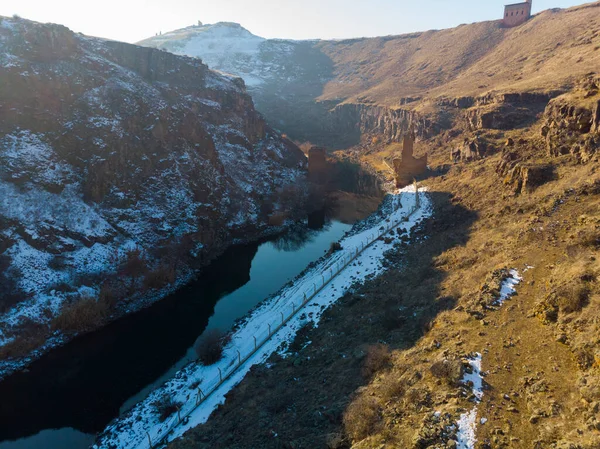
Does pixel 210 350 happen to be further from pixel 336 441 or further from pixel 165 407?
pixel 336 441

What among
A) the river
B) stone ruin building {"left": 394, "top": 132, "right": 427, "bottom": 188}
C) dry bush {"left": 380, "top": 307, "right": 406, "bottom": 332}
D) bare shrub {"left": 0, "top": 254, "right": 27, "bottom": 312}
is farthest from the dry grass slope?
bare shrub {"left": 0, "top": 254, "right": 27, "bottom": 312}

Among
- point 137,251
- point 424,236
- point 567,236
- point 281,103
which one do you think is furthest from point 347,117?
point 567,236

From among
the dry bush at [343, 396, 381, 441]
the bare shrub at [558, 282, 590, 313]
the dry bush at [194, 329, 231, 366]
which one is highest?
the bare shrub at [558, 282, 590, 313]

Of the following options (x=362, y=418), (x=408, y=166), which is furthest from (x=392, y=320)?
(x=408, y=166)

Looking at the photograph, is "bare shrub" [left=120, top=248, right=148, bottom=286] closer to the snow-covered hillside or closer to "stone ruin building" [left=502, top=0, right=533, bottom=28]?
the snow-covered hillside

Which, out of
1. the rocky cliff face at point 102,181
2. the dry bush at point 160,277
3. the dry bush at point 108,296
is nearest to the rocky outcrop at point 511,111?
the rocky cliff face at point 102,181

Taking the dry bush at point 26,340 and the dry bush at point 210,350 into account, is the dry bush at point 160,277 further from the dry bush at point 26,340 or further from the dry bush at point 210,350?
the dry bush at point 210,350
